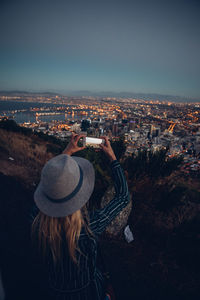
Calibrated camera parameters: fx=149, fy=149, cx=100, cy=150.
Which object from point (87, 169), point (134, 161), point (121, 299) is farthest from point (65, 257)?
point (134, 161)

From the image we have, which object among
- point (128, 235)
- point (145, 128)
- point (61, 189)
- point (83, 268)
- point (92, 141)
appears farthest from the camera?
point (145, 128)

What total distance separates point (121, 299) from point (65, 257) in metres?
1.89

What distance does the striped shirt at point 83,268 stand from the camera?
104 cm

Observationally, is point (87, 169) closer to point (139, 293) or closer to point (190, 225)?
point (139, 293)

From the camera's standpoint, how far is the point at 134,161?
4.28 m

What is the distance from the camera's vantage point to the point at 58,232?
0.95m

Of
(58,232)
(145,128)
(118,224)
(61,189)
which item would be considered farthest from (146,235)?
(145,128)

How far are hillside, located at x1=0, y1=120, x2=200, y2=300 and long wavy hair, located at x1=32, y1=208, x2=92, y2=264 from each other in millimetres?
1975

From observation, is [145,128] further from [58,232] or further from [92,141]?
[58,232]

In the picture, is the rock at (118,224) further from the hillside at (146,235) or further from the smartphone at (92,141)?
the smartphone at (92,141)

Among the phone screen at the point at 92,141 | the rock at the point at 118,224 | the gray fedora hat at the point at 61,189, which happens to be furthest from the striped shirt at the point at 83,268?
the rock at the point at 118,224

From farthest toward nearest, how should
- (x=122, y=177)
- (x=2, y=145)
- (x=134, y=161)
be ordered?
(x=2, y=145) → (x=134, y=161) → (x=122, y=177)

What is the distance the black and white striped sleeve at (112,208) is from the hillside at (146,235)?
1933 mm

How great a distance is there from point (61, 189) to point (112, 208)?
0.49m
